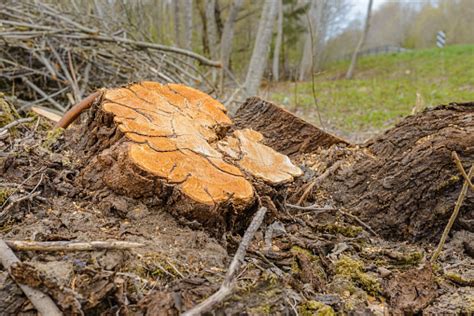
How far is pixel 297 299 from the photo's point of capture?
1.31 meters

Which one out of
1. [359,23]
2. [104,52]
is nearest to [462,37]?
[359,23]

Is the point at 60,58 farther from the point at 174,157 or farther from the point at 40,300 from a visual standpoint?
the point at 40,300

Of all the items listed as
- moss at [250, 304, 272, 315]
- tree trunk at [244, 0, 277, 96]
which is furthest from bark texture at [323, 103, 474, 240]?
tree trunk at [244, 0, 277, 96]

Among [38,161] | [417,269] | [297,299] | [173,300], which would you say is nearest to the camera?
[173,300]

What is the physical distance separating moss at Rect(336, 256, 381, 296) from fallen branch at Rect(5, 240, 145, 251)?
2.63 feet

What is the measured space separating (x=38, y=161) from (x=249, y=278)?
1.12m

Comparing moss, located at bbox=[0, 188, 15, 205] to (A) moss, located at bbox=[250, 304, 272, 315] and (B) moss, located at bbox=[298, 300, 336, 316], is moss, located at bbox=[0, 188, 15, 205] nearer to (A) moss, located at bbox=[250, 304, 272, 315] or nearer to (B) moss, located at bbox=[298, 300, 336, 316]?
(A) moss, located at bbox=[250, 304, 272, 315]

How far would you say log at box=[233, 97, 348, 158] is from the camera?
7.94 ft

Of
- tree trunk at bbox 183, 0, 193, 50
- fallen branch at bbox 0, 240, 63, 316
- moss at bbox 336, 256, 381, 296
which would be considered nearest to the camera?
fallen branch at bbox 0, 240, 63, 316

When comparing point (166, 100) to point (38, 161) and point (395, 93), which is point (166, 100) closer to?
point (38, 161)

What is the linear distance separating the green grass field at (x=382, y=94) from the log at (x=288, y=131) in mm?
1873

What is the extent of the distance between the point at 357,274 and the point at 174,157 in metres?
0.82

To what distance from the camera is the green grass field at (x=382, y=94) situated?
29.1 feet

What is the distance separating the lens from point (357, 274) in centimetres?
152
